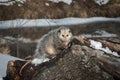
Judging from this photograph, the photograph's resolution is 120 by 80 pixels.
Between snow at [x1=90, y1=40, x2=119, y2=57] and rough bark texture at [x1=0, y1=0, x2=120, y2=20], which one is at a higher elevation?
snow at [x1=90, y1=40, x2=119, y2=57]

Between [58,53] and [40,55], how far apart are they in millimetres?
344

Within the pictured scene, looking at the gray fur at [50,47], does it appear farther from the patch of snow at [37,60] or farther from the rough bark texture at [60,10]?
the rough bark texture at [60,10]

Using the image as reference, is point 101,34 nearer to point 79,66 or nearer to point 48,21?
point 48,21

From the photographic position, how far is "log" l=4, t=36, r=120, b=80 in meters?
5.14

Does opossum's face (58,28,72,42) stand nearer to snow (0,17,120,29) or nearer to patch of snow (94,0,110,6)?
snow (0,17,120,29)

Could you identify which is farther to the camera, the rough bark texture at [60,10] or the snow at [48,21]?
the rough bark texture at [60,10]

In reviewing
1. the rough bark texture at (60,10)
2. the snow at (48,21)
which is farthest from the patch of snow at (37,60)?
the rough bark texture at (60,10)

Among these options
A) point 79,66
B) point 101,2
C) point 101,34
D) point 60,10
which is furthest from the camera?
point 101,2

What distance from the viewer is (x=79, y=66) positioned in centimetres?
535

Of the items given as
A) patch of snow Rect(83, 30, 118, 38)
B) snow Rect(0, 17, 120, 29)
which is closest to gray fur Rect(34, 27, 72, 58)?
patch of snow Rect(83, 30, 118, 38)

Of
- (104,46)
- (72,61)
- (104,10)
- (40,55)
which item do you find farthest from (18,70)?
(104,10)

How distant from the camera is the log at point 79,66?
203 inches

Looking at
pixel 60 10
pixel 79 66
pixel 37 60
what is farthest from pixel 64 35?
pixel 60 10

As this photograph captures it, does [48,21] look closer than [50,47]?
No
